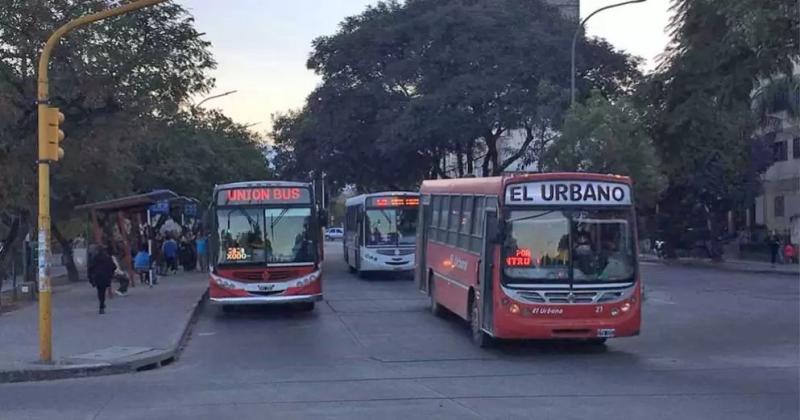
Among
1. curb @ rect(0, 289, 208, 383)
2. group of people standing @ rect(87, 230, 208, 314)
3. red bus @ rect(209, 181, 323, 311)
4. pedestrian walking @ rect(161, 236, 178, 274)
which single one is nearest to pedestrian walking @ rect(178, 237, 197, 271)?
group of people standing @ rect(87, 230, 208, 314)

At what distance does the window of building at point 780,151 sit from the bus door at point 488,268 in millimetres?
46262

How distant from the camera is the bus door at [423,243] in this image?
25.2 metres

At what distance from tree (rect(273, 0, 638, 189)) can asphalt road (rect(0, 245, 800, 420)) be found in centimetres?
2271

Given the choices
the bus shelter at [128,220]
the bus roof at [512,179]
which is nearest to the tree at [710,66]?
the bus roof at [512,179]

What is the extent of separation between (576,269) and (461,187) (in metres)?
4.71

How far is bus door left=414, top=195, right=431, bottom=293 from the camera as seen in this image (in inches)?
992

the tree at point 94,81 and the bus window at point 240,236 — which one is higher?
the tree at point 94,81

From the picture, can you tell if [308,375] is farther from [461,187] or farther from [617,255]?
[461,187]

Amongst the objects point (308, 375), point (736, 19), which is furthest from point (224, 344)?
point (736, 19)

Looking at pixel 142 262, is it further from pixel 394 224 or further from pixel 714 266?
pixel 714 266

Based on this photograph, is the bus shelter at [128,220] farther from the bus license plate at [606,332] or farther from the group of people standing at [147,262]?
the bus license plate at [606,332]

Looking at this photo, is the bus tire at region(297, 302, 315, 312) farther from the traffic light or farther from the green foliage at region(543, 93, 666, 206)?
the traffic light

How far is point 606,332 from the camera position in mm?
17031

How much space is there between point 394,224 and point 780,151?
32143 mm
